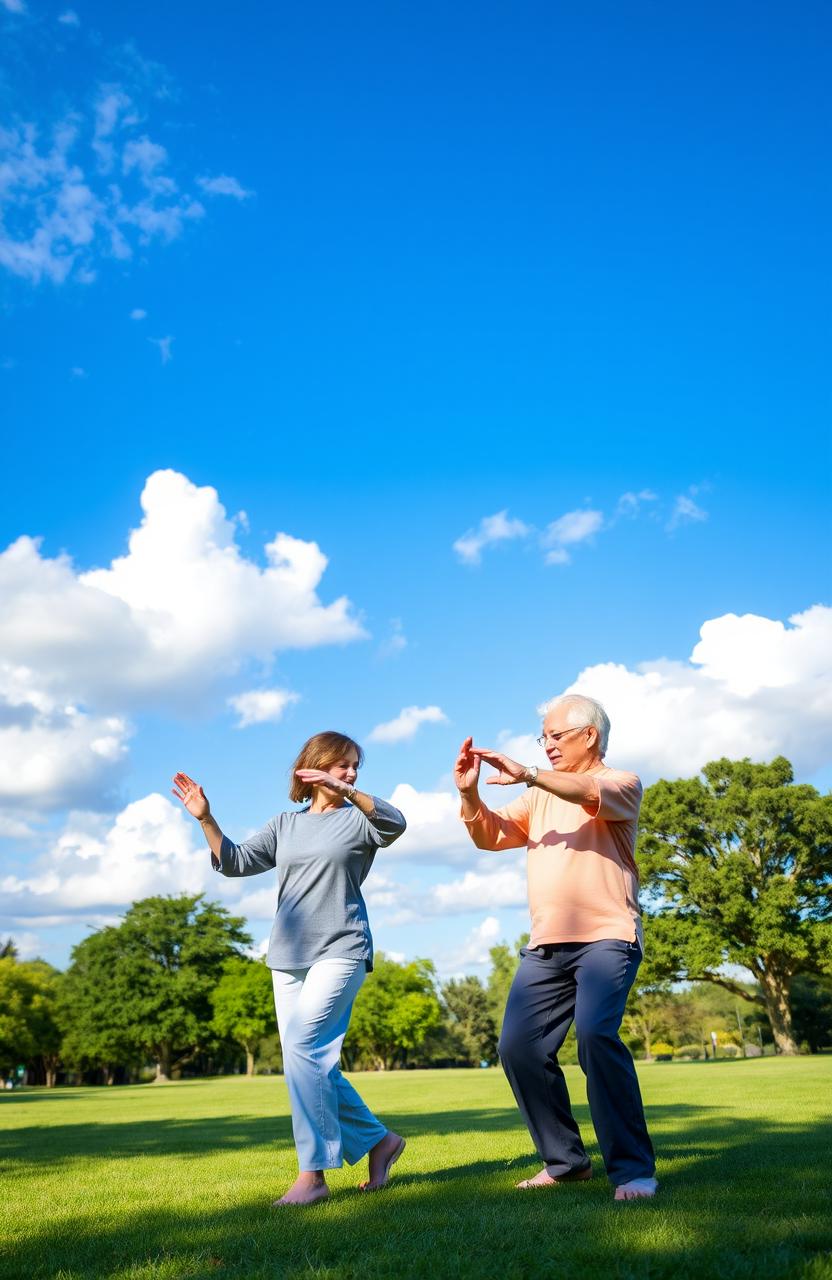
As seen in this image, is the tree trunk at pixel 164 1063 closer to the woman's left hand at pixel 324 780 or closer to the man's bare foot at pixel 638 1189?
the woman's left hand at pixel 324 780

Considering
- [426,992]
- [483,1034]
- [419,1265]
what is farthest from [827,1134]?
[483,1034]

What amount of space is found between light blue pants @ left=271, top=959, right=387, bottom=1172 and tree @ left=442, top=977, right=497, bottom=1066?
109 m

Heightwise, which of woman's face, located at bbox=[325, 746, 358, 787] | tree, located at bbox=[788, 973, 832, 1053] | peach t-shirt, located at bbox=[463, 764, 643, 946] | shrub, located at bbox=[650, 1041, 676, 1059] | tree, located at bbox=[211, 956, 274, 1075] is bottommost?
shrub, located at bbox=[650, 1041, 676, 1059]

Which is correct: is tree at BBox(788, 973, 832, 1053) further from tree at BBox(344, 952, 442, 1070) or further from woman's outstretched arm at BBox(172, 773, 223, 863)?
woman's outstretched arm at BBox(172, 773, 223, 863)

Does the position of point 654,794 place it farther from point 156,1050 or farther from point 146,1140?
point 156,1050

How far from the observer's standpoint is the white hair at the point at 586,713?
5324 mm

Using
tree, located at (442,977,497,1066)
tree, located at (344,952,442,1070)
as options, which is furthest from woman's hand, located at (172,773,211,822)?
tree, located at (442,977,497,1066)

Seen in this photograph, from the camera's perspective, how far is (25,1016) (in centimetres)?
7219

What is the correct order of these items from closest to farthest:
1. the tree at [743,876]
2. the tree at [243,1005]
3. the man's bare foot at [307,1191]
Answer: the man's bare foot at [307,1191], the tree at [743,876], the tree at [243,1005]

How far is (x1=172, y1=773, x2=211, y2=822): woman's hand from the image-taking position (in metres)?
5.51

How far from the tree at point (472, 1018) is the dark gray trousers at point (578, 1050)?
10951 cm

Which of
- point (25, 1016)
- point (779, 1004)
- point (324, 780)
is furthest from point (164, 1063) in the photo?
point (324, 780)

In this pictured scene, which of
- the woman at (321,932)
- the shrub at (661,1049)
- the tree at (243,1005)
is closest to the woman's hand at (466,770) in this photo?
the woman at (321,932)

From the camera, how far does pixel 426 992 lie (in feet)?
302
